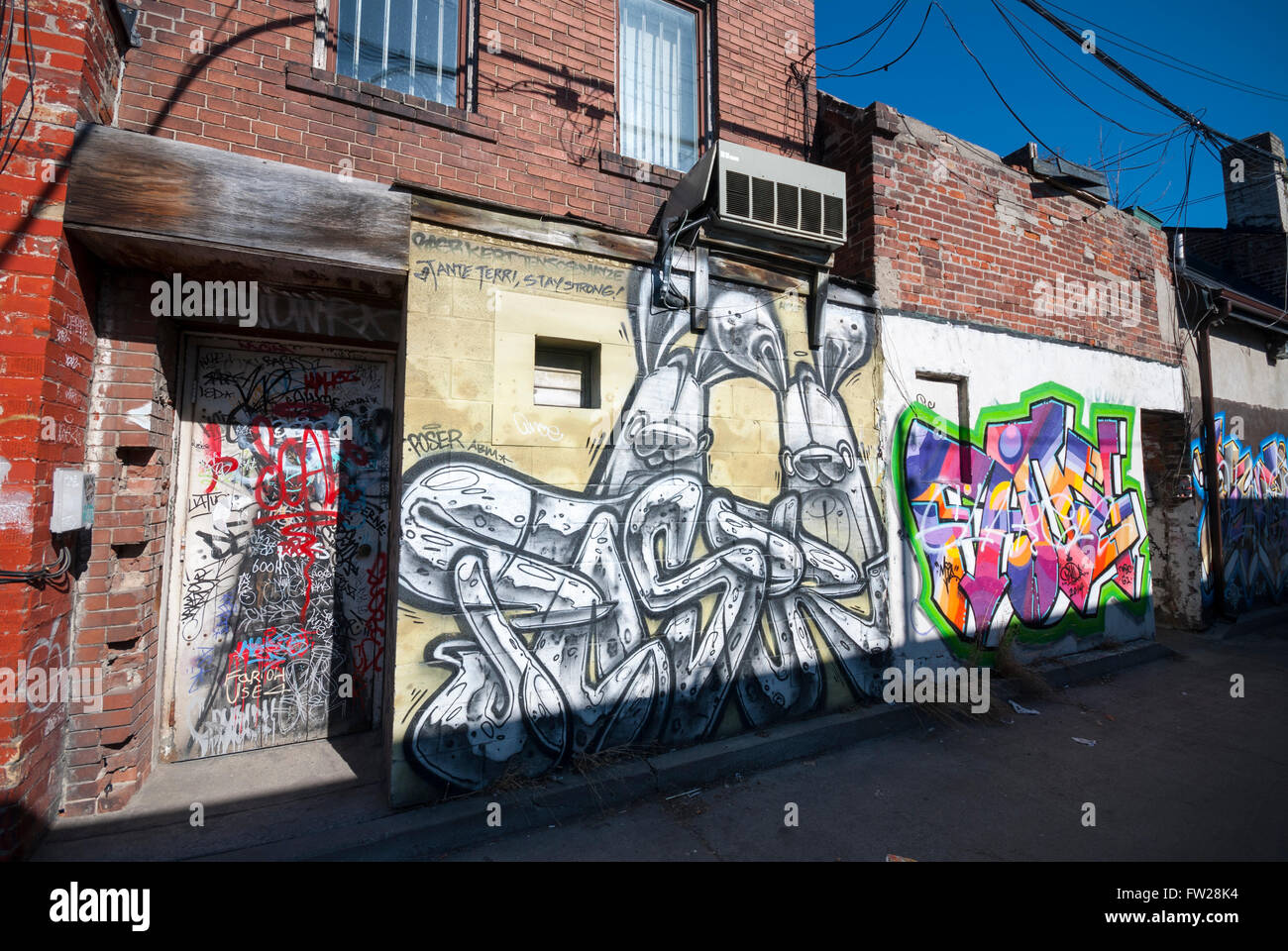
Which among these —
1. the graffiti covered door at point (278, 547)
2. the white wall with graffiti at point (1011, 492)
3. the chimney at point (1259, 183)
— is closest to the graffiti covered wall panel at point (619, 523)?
the white wall with graffiti at point (1011, 492)

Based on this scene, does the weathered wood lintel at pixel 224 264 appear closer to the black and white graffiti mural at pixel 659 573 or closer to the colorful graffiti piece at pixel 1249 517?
the black and white graffiti mural at pixel 659 573

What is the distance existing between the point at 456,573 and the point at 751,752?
237 cm

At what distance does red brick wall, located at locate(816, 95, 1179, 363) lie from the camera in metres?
5.14

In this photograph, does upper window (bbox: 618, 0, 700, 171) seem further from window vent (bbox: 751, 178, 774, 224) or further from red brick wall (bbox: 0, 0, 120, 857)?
red brick wall (bbox: 0, 0, 120, 857)

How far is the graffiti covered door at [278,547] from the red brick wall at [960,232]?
4429mm

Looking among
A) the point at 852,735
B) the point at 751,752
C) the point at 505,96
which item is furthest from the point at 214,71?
the point at 852,735

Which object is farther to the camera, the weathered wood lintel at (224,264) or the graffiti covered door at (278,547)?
the graffiti covered door at (278,547)

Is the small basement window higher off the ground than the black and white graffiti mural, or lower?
higher

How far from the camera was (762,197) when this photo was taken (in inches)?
165

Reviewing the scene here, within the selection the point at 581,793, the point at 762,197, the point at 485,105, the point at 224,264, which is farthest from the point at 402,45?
the point at 581,793

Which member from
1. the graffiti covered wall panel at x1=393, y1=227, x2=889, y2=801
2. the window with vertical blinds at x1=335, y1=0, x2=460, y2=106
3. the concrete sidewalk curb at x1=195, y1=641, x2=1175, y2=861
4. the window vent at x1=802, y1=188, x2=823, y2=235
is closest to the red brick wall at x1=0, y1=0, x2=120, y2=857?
the concrete sidewalk curb at x1=195, y1=641, x2=1175, y2=861

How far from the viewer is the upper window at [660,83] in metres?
5.03

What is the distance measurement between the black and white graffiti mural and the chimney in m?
10.4

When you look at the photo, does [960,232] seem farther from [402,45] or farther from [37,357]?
[37,357]
